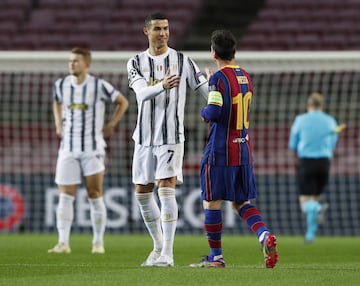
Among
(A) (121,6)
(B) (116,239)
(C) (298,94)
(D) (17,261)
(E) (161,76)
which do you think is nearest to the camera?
(E) (161,76)

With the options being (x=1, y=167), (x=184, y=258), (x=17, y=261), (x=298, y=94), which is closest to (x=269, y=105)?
(x=298, y=94)

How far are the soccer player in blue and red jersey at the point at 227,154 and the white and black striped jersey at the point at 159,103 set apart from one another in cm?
48

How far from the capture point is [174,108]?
27.0 ft

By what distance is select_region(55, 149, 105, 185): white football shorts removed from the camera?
10.6m

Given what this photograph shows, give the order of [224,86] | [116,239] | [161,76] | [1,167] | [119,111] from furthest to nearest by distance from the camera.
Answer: [1,167] → [116,239] → [119,111] → [161,76] → [224,86]

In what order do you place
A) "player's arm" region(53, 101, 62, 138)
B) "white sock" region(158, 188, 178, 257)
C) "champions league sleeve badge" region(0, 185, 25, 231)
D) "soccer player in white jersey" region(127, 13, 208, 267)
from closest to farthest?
"white sock" region(158, 188, 178, 257)
"soccer player in white jersey" region(127, 13, 208, 267)
"player's arm" region(53, 101, 62, 138)
"champions league sleeve badge" region(0, 185, 25, 231)

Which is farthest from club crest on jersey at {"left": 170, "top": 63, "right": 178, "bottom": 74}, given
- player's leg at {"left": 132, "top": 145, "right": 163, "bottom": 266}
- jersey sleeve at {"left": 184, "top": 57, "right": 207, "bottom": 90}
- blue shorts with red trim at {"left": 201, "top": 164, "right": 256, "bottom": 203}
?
blue shorts with red trim at {"left": 201, "top": 164, "right": 256, "bottom": 203}

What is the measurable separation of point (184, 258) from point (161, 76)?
2.26 meters

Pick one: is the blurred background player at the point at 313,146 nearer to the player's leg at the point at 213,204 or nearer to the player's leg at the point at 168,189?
the player's leg at the point at 168,189

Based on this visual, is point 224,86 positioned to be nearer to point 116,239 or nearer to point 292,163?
point 116,239

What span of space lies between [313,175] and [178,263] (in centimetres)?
469

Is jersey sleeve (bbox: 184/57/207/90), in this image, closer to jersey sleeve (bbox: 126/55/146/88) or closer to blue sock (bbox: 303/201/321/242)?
jersey sleeve (bbox: 126/55/146/88)

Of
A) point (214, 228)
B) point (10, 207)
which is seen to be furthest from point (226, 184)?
point (10, 207)

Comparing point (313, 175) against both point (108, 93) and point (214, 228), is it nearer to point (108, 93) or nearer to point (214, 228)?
point (108, 93)
